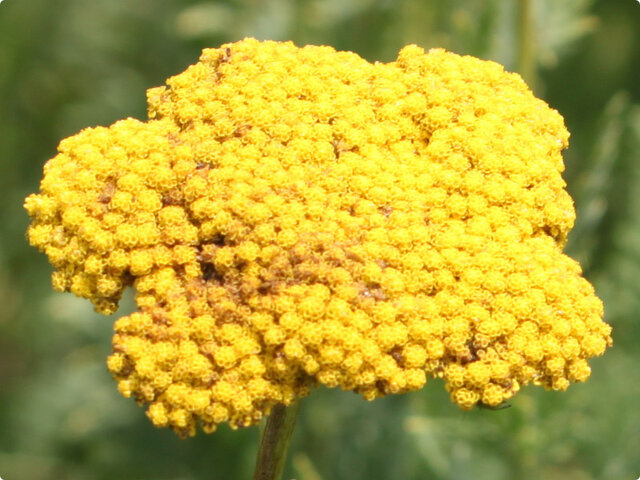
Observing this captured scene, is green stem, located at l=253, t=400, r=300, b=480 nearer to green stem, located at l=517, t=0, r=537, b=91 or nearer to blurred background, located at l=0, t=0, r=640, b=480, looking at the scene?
blurred background, located at l=0, t=0, r=640, b=480

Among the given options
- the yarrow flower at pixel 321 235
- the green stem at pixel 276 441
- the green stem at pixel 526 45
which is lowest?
the green stem at pixel 276 441

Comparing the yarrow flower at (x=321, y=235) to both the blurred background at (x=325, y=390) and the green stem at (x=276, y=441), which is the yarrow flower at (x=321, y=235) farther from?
the blurred background at (x=325, y=390)

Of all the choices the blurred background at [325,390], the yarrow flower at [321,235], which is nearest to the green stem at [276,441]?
the yarrow flower at [321,235]

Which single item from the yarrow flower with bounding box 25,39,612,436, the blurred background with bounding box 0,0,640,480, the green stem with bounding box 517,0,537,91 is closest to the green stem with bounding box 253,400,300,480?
the yarrow flower with bounding box 25,39,612,436

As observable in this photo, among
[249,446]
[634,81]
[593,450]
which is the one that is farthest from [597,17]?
[249,446]

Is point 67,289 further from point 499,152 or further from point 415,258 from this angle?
point 499,152

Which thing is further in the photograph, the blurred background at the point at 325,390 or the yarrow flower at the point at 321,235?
the blurred background at the point at 325,390
